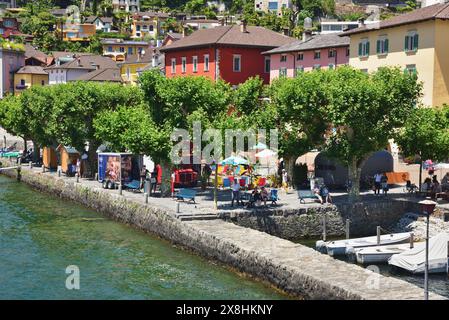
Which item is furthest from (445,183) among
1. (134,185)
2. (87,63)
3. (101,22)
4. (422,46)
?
(101,22)

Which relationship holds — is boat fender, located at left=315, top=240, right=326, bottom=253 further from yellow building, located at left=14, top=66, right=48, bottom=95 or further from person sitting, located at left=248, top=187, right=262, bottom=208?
yellow building, located at left=14, top=66, right=48, bottom=95

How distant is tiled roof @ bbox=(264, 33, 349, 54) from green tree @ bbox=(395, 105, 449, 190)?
2478 cm

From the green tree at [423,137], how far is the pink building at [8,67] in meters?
101

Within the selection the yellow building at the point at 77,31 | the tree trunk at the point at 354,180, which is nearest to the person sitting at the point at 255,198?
the tree trunk at the point at 354,180

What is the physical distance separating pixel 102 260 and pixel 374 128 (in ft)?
55.5

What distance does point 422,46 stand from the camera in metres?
53.7

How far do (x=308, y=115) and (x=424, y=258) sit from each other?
12911 millimetres

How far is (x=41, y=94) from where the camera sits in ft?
211

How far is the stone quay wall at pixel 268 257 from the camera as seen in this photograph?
2433cm

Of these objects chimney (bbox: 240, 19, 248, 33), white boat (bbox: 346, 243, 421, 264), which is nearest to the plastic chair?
white boat (bbox: 346, 243, 421, 264)

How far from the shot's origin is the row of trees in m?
40.5

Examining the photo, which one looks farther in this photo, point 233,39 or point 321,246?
point 233,39

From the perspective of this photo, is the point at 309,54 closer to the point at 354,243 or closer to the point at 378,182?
the point at 378,182

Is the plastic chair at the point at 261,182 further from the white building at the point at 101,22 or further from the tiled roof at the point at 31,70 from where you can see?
the white building at the point at 101,22
